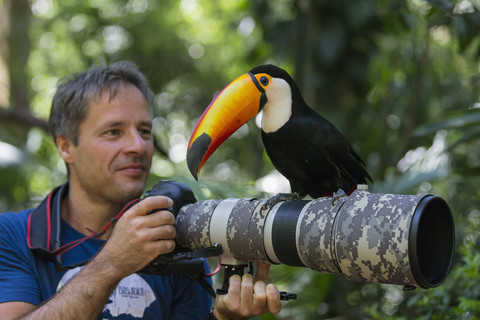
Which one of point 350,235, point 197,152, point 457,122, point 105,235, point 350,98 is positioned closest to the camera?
point 350,235

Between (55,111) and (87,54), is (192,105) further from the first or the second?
(55,111)

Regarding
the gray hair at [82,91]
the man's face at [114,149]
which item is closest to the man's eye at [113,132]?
the man's face at [114,149]

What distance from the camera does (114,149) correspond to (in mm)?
1959

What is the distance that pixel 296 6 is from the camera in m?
4.21

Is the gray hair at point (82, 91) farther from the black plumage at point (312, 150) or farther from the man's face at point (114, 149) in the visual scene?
the black plumage at point (312, 150)

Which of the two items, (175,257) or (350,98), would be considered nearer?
(175,257)

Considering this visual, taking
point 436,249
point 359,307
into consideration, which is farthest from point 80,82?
point 359,307

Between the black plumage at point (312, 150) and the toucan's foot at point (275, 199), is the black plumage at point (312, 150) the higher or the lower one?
the higher one

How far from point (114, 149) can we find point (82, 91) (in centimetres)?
32

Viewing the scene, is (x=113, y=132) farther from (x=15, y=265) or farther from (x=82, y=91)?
(x=15, y=265)

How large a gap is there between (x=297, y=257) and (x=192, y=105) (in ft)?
22.5

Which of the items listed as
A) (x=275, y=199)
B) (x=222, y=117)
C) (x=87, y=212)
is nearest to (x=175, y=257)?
(x=275, y=199)

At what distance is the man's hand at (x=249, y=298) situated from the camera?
1531 mm

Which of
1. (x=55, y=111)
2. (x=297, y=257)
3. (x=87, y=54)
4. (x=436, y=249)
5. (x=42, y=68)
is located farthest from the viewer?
(x=42, y=68)
